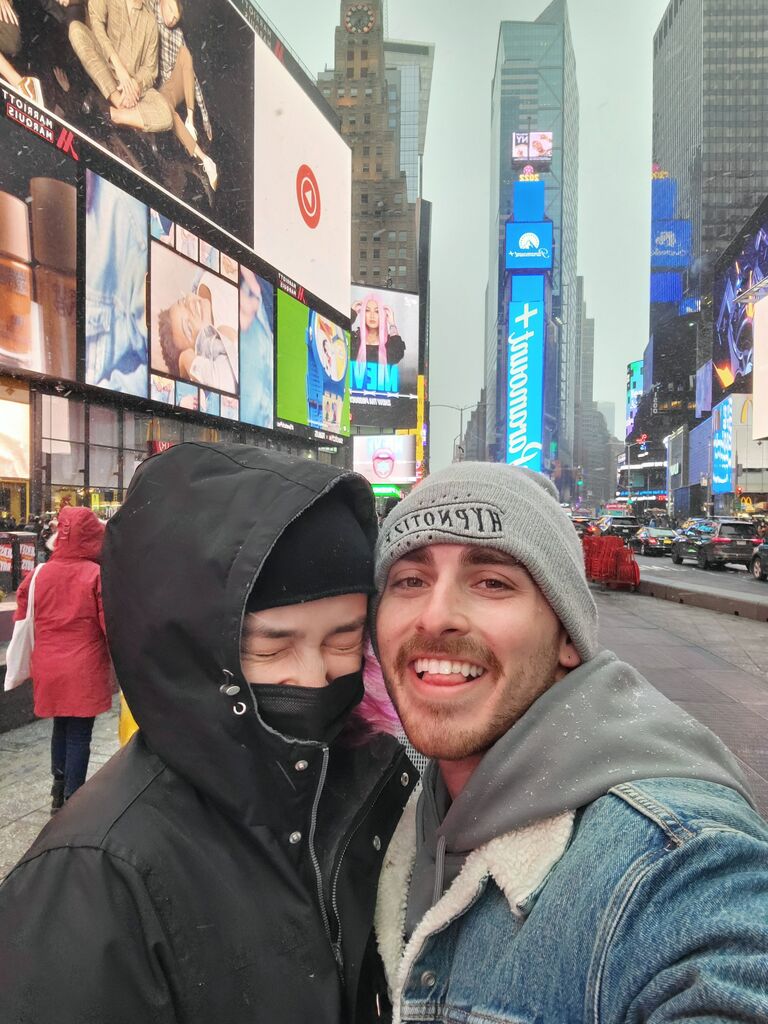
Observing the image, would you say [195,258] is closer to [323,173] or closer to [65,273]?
[65,273]

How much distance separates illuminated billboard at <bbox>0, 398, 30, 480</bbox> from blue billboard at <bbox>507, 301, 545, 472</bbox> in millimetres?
80759

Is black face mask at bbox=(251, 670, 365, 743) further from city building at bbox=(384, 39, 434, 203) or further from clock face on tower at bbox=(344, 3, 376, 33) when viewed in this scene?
city building at bbox=(384, 39, 434, 203)

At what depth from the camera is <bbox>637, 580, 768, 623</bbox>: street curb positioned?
1310cm

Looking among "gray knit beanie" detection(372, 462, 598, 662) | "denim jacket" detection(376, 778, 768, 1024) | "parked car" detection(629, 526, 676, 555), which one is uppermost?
"gray knit beanie" detection(372, 462, 598, 662)

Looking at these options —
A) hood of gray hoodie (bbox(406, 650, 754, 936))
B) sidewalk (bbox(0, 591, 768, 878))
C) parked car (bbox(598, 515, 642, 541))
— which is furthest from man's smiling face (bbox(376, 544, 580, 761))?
parked car (bbox(598, 515, 642, 541))

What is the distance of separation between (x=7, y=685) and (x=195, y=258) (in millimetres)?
18663

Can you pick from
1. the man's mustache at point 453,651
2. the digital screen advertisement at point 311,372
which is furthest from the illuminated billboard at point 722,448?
the man's mustache at point 453,651

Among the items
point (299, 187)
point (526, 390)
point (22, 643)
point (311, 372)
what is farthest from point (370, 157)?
point (22, 643)

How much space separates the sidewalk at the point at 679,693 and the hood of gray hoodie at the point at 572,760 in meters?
3.67

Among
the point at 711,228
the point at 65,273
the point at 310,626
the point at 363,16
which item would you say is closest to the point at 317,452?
the point at 65,273

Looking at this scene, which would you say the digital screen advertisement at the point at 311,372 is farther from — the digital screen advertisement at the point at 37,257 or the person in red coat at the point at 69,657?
the person in red coat at the point at 69,657

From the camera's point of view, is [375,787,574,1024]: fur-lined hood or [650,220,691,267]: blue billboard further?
[650,220,691,267]: blue billboard

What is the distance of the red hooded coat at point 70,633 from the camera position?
4566 mm

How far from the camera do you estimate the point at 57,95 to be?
15086mm
